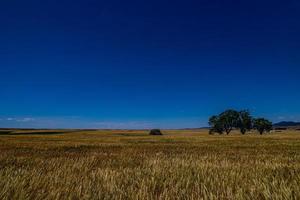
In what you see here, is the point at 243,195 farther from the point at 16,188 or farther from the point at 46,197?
the point at 16,188

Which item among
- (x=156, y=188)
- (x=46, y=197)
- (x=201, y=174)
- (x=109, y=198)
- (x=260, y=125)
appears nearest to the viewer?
(x=46, y=197)

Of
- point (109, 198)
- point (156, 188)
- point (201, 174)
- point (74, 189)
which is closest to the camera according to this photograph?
point (109, 198)

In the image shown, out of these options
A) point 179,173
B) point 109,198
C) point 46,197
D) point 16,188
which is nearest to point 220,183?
point 179,173

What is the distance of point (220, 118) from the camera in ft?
392

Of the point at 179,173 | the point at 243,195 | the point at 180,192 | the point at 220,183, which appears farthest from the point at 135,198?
the point at 179,173

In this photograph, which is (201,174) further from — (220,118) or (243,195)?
(220,118)

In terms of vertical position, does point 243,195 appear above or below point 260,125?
below

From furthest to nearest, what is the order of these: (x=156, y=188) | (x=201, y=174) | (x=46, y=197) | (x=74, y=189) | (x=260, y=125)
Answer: (x=260, y=125) < (x=201, y=174) < (x=156, y=188) < (x=74, y=189) < (x=46, y=197)

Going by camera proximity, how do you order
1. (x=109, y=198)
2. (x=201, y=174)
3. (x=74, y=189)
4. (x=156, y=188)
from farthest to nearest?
(x=201, y=174) < (x=156, y=188) < (x=74, y=189) < (x=109, y=198)

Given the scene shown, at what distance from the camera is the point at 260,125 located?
118 m

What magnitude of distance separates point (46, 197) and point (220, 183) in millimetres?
3138

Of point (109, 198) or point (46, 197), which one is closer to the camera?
point (46, 197)

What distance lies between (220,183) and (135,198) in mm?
2036

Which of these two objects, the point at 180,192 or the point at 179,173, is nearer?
the point at 180,192
